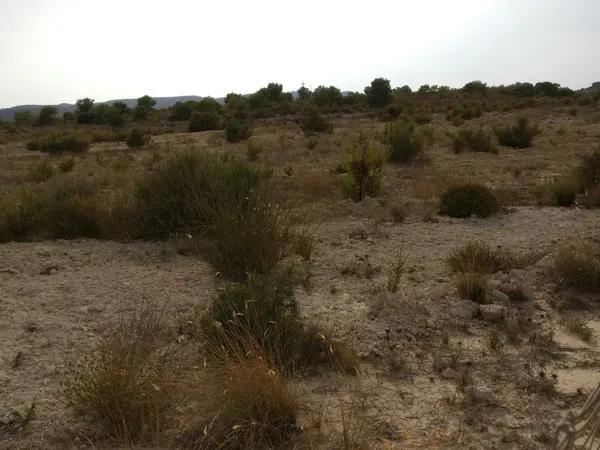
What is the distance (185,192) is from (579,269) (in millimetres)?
5389

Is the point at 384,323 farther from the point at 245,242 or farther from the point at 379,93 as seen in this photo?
the point at 379,93

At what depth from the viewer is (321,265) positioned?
799cm

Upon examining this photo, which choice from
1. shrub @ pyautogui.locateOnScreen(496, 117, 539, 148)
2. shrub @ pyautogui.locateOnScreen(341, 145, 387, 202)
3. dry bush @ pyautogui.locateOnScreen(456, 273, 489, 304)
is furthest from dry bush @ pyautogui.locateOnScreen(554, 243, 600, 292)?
shrub @ pyautogui.locateOnScreen(496, 117, 539, 148)

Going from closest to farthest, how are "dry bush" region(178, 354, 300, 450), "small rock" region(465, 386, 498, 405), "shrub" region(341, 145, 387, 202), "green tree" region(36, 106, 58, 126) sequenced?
"dry bush" region(178, 354, 300, 450)
"small rock" region(465, 386, 498, 405)
"shrub" region(341, 145, 387, 202)
"green tree" region(36, 106, 58, 126)

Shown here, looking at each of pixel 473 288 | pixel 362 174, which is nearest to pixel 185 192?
pixel 473 288

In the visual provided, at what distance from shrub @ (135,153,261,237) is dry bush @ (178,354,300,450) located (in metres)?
4.48

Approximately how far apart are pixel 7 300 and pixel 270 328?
3288 millimetres

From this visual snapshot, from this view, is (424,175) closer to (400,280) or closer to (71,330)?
(400,280)

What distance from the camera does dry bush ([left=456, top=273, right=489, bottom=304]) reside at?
21.6 ft

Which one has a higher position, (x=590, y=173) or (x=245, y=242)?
(x=590, y=173)

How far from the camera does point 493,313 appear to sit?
6152 millimetres

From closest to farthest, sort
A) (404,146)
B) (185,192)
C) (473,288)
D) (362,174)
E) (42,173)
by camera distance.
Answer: (473,288), (185,192), (362,174), (42,173), (404,146)

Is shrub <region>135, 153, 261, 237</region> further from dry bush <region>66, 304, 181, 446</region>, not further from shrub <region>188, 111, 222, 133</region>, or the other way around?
shrub <region>188, 111, 222, 133</region>

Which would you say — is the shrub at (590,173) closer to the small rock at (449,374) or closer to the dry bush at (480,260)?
the dry bush at (480,260)
